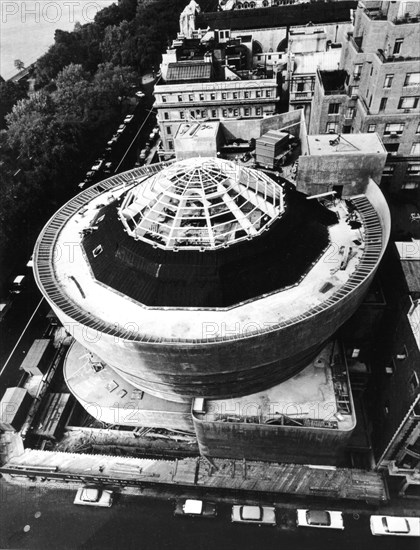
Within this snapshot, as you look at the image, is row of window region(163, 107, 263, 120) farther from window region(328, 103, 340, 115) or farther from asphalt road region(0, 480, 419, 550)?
asphalt road region(0, 480, 419, 550)

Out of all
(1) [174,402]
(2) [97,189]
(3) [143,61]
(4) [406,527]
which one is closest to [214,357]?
(1) [174,402]

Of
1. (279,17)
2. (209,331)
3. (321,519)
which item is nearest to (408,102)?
(209,331)

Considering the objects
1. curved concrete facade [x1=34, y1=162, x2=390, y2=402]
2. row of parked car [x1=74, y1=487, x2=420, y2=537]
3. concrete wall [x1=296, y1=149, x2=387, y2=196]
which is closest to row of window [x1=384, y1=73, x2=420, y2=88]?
concrete wall [x1=296, y1=149, x2=387, y2=196]

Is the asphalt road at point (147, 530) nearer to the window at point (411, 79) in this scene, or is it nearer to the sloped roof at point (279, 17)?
the window at point (411, 79)

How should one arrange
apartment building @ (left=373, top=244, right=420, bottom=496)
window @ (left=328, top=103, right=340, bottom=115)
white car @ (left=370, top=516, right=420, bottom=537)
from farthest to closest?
1. window @ (left=328, top=103, right=340, bottom=115)
2. white car @ (left=370, top=516, right=420, bottom=537)
3. apartment building @ (left=373, top=244, right=420, bottom=496)

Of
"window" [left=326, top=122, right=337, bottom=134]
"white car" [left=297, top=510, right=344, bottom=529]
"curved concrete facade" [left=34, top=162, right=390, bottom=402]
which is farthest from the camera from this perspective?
"window" [left=326, top=122, right=337, bottom=134]

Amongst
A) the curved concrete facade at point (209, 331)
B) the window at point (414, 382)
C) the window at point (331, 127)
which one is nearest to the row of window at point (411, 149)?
the window at point (331, 127)
